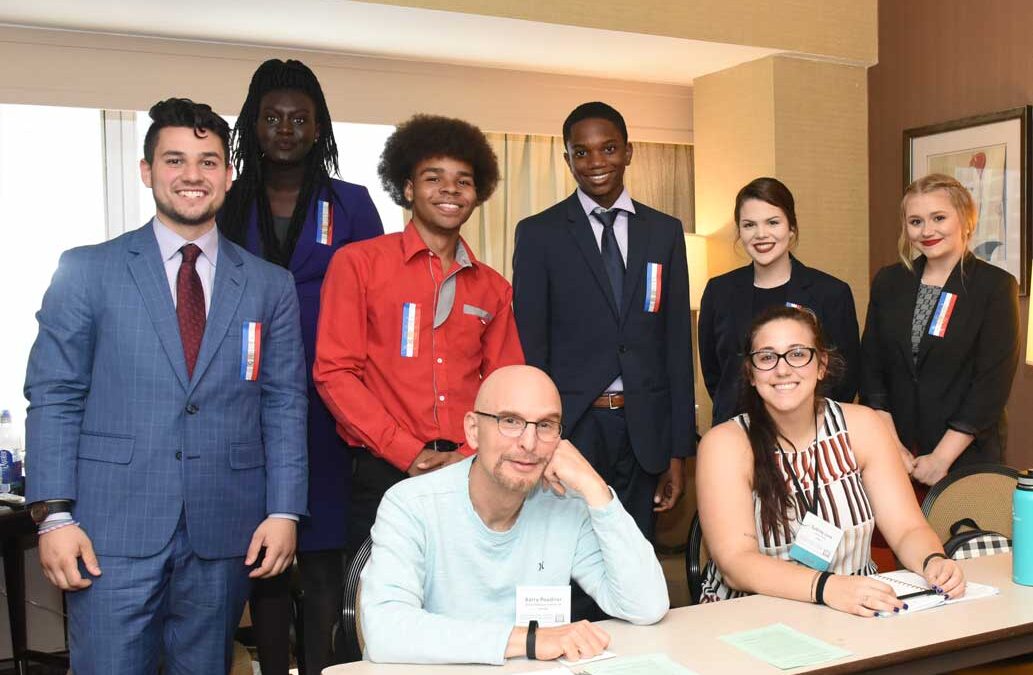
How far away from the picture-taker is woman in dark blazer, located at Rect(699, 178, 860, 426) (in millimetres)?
3420

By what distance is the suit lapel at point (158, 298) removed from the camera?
96.0 inches

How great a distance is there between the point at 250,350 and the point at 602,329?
1140 mm

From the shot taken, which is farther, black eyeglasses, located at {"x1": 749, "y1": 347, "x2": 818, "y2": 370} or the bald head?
black eyeglasses, located at {"x1": 749, "y1": 347, "x2": 818, "y2": 370}

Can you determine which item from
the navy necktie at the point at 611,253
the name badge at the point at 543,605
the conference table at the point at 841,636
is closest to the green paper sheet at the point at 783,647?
the conference table at the point at 841,636

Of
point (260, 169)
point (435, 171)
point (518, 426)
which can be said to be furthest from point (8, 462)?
point (518, 426)

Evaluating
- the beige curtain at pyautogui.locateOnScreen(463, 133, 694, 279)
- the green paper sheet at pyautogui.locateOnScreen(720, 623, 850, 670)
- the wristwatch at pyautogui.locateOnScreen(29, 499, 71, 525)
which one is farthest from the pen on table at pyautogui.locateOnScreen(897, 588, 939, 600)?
the beige curtain at pyautogui.locateOnScreen(463, 133, 694, 279)

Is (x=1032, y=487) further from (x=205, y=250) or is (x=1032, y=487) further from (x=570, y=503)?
(x=205, y=250)

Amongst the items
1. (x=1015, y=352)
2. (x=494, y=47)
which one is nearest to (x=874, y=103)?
(x=494, y=47)

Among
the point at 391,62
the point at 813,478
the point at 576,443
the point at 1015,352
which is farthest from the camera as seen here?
the point at 391,62

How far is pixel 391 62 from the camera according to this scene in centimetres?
499

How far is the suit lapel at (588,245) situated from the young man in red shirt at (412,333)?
1.19ft

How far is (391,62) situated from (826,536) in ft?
11.3

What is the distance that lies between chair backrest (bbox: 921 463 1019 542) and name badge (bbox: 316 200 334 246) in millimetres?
1875

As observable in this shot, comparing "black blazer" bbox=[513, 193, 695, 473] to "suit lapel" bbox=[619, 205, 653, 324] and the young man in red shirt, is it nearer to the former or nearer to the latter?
"suit lapel" bbox=[619, 205, 653, 324]
